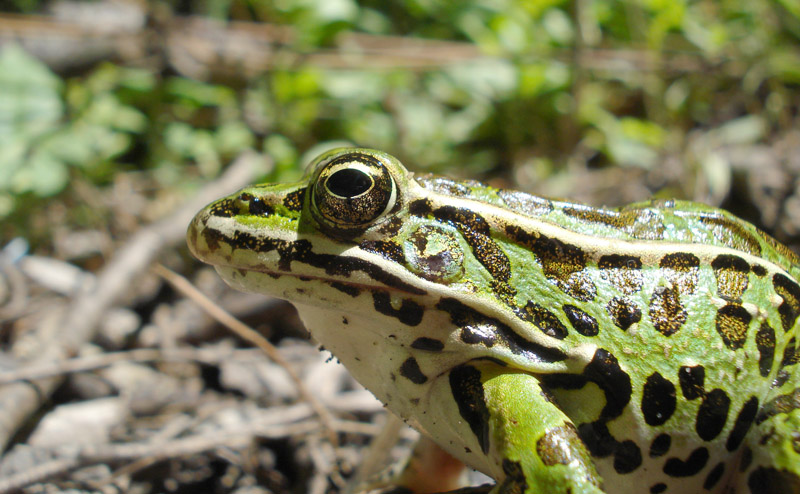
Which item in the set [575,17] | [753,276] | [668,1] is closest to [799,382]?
[753,276]

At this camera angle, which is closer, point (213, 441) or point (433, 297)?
point (433, 297)

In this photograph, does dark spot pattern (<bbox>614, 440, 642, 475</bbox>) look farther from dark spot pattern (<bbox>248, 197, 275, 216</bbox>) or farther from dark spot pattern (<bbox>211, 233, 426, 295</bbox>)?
dark spot pattern (<bbox>248, 197, 275, 216</bbox>)

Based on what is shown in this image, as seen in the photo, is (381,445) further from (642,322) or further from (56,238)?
(56,238)

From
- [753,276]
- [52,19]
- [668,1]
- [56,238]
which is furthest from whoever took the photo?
[52,19]

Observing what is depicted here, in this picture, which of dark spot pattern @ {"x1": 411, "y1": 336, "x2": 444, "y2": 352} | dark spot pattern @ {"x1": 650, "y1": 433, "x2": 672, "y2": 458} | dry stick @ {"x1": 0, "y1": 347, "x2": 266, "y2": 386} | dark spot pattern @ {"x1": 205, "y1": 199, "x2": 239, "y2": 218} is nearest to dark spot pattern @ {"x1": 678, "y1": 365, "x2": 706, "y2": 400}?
dark spot pattern @ {"x1": 650, "y1": 433, "x2": 672, "y2": 458}

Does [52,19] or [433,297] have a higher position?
[52,19]

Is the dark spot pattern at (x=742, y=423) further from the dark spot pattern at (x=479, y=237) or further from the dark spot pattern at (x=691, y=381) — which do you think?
the dark spot pattern at (x=479, y=237)
